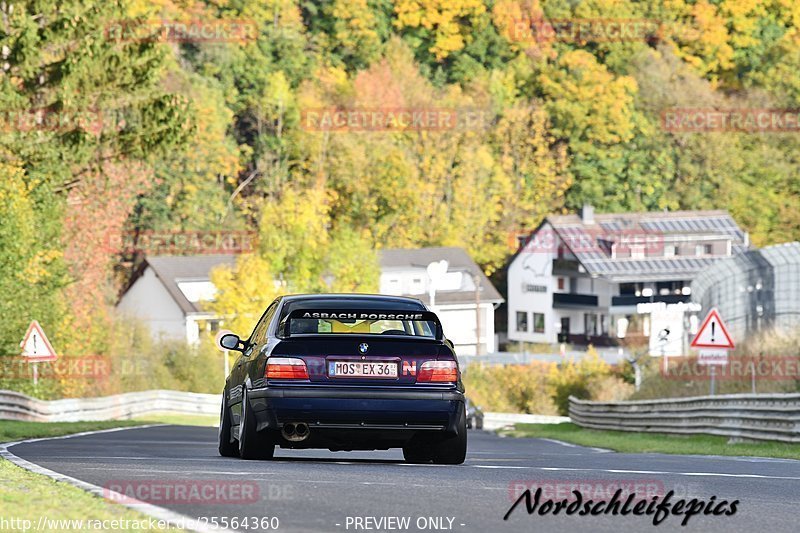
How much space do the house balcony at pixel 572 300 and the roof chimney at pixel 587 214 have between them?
520 cm

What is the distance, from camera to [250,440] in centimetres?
1514

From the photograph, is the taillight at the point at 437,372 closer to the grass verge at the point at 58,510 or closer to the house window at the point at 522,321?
the grass verge at the point at 58,510

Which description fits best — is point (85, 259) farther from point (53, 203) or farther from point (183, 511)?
point (183, 511)

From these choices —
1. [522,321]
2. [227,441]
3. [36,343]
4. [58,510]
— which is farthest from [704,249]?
[58,510]

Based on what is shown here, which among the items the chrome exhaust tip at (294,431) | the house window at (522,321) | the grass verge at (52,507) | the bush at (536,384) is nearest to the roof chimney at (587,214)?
the house window at (522,321)

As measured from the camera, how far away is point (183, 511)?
10328 mm

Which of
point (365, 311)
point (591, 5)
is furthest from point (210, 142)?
point (365, 311)

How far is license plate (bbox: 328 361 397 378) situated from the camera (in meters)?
14.6

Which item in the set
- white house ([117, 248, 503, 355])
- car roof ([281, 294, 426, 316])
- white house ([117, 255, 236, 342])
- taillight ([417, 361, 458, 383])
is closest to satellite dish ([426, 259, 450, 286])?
white house ([117, 248, 503, 355])

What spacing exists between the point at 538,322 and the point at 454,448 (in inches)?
4217

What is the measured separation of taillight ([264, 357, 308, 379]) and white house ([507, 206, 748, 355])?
103517 millimetres

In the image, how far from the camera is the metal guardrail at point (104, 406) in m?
35.9

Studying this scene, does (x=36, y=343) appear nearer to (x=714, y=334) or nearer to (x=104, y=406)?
(x=104, y=406)

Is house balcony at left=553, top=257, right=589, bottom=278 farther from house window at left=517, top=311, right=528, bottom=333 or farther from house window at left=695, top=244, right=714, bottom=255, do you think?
house window at left=695, top=244, right=714, bottom=255
